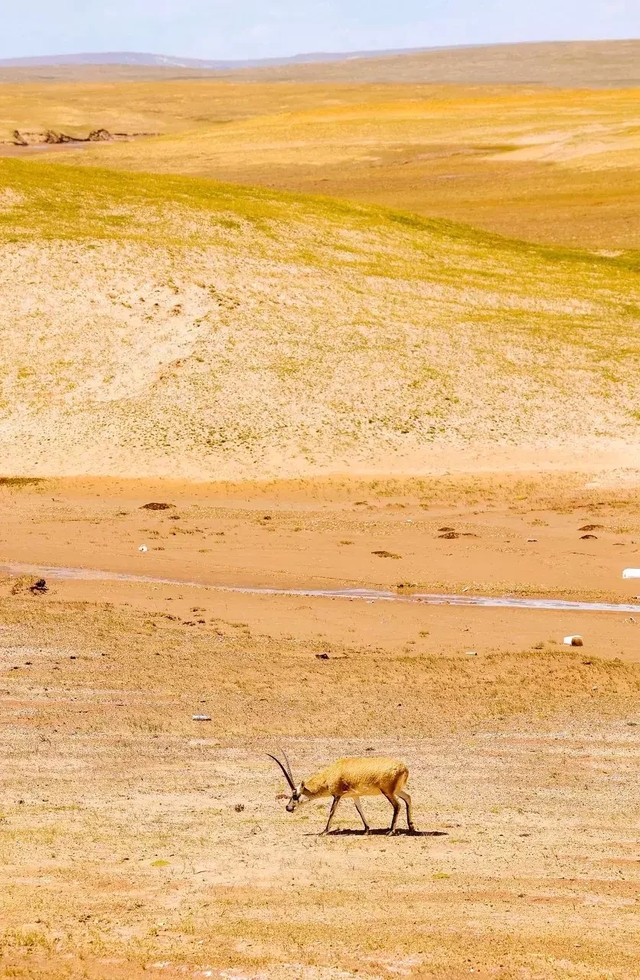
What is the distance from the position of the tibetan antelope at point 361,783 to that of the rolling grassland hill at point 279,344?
1666 centimetres

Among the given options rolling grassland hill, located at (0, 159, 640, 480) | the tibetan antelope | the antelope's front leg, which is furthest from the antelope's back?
rolling grassland hill, located at (0, 159, 640, 480)

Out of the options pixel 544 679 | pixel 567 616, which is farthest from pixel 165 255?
pixel 544 679

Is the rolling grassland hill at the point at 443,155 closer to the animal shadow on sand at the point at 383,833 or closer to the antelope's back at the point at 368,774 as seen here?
the animal shadow on sand at the point at 383,833

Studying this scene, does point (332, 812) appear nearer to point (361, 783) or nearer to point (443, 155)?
point (361, 783)

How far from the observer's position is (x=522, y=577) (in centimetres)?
2069

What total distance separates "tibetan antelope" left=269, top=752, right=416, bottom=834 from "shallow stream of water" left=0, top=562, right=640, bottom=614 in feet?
28.9

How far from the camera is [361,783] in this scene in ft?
33.4

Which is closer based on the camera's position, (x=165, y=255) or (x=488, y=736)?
(x=488, y=736)

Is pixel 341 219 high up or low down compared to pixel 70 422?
up

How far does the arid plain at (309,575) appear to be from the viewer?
916 cm

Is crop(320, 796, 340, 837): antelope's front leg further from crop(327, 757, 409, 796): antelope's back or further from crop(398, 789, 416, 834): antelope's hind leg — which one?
crop(398, 789, 416, 834): antelope's hind leg

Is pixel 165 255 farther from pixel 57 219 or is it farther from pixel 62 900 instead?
pixel 62 900

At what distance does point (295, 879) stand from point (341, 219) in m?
32.0

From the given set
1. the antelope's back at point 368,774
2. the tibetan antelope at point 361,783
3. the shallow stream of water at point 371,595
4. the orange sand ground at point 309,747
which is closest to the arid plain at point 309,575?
the orange sand ground at point 309,747
